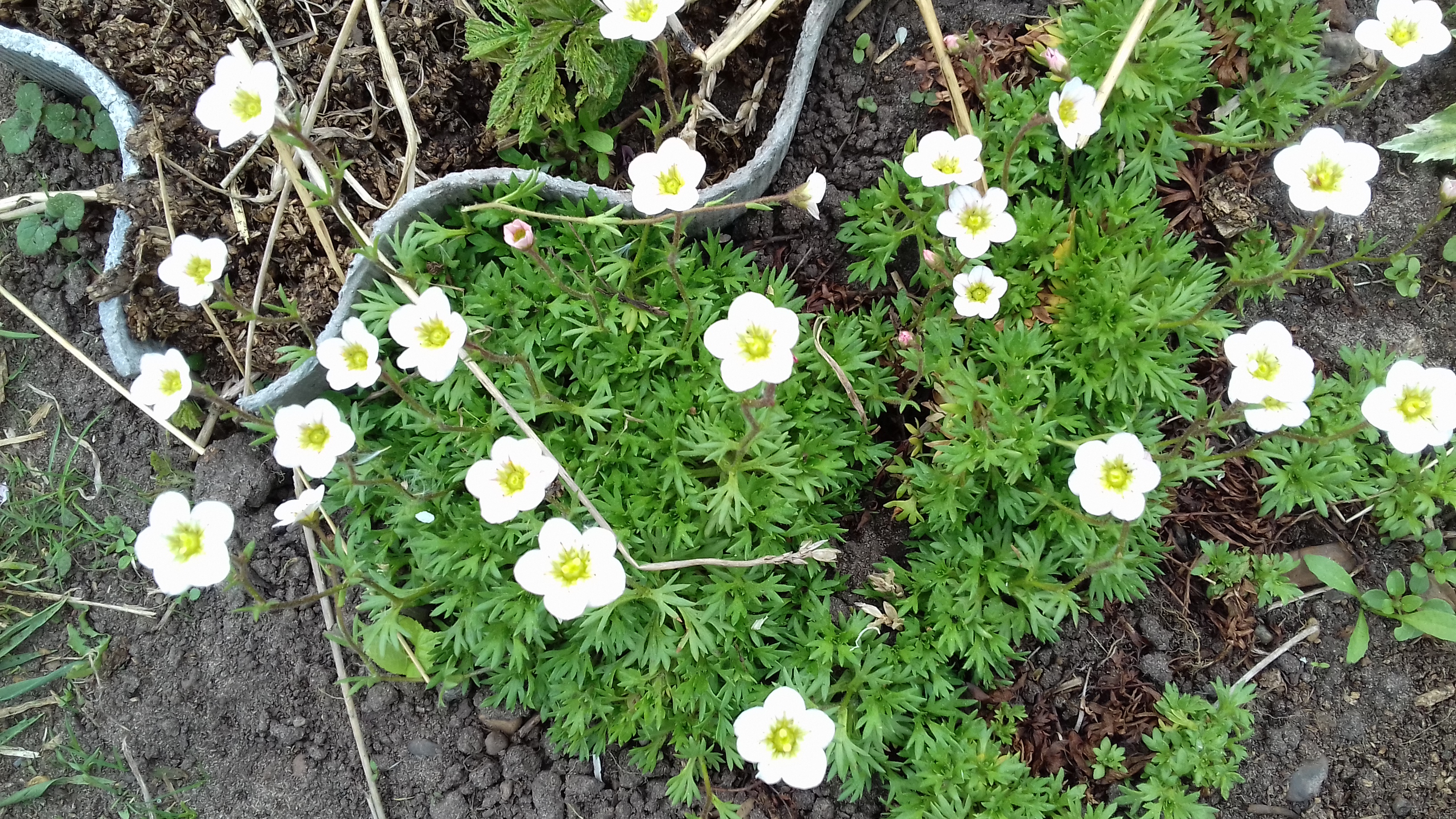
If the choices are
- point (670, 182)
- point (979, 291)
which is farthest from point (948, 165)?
point (670, 182)

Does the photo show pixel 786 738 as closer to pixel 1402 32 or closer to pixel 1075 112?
pixel 1075 112

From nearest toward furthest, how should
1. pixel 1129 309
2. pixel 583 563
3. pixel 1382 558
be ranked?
pixel 583 563 < pixel 1129 309 < pixel 1382 558

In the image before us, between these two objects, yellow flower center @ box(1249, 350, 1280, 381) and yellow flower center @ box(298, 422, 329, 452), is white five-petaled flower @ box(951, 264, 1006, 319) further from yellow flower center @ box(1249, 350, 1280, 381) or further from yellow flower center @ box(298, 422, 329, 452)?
yellow flower center @ box(298, 422, 329, 452)

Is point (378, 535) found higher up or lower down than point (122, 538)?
higher up

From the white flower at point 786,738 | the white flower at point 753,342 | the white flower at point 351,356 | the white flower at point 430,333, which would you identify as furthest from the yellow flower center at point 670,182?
the white flower at point 786,738

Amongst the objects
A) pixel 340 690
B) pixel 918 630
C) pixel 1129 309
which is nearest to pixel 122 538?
pixel 340 690

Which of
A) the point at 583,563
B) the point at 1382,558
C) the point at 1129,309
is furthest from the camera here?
the point at 1382,558

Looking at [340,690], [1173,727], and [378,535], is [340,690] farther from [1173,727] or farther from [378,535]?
[1173,727]

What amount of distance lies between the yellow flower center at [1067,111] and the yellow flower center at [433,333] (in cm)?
202

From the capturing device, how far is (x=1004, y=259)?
Result: 3.08m

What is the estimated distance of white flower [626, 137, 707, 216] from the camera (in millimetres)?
2506

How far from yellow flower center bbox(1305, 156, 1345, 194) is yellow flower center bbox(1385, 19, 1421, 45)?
484 millimetres

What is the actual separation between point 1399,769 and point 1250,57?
8.45ft

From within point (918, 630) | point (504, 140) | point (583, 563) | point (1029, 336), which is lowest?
point (918, 630)
